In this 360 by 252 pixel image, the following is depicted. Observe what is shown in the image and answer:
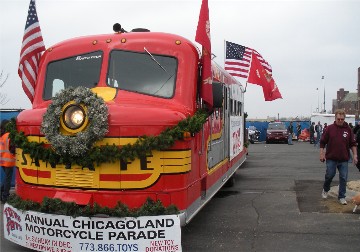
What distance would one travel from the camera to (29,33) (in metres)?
7.78

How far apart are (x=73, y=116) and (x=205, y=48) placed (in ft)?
6.27

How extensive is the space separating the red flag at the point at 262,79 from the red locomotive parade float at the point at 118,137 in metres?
11.0

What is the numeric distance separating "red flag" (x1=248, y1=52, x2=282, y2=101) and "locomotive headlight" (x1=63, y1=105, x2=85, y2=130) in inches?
491

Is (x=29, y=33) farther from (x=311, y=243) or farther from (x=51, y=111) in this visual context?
(x=311, y=243)

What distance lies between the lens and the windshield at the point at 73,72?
237 inches

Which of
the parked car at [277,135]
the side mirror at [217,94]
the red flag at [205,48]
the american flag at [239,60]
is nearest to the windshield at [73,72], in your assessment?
the red flag at [205,48]

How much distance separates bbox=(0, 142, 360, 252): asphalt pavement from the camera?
6156mm

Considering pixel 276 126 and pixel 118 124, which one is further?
pixel 276 126

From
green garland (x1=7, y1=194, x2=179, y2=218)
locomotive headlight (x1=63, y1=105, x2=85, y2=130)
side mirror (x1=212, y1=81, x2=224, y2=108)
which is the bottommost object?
green garland (x1=7, y1=194, x2=179, y2=218)

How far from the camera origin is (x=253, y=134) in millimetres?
37156

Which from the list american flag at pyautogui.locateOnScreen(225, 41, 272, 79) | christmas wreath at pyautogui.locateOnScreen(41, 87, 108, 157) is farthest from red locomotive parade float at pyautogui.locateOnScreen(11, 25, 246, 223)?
american flag at pyautogui.locateOnScreen(225, 41, 272, 79)

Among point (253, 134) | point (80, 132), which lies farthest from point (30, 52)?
point (253, 134)

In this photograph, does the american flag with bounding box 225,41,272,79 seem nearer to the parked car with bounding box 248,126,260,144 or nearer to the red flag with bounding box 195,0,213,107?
the red flag with bounding box 195,0,213,107

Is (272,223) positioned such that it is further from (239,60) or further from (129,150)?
(239,60)
